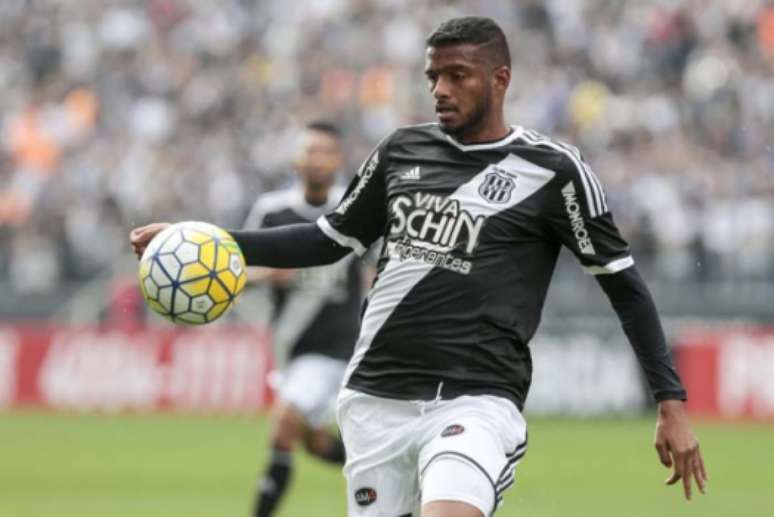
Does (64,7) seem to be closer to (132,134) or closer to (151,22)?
(151,22)

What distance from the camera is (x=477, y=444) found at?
241 inches

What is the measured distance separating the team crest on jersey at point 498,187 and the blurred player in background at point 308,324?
13.8 feet

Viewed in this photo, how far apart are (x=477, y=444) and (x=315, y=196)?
197 inches

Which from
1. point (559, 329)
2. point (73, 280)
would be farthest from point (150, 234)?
point (73, 280)

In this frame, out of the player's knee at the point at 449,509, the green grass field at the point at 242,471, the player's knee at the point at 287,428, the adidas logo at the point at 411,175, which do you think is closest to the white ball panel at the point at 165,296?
the adidas logo at the point at 411,175

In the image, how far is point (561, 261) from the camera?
20.2 metres

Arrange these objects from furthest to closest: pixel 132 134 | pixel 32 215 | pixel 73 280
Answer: pixel 132 134 → pixel 32 215 → pixel 73 280

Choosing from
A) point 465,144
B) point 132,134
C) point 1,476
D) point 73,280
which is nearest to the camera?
point 465,144

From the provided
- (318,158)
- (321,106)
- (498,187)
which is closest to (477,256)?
(498,187)

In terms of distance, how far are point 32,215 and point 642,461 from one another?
1101 centimetres

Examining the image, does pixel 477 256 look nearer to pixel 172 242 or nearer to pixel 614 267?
pixel 614 267

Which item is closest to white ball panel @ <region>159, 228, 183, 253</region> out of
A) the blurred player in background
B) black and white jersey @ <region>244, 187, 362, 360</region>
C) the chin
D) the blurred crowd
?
the chin

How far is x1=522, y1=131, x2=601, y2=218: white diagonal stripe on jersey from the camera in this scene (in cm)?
629

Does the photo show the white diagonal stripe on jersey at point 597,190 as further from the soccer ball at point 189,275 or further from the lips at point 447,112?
the soccer ball at point 189,275
